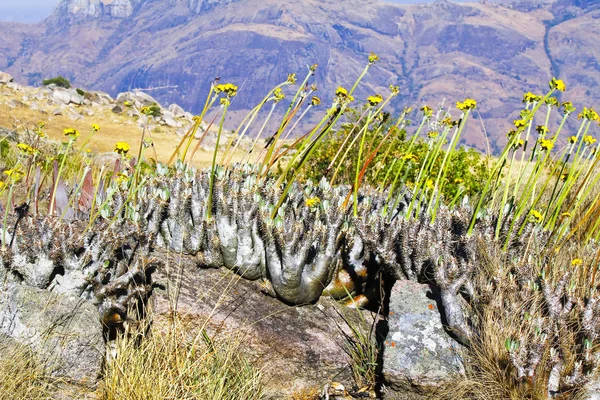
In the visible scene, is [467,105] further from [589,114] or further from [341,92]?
[589,114]

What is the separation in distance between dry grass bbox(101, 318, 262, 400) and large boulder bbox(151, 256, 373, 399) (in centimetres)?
11

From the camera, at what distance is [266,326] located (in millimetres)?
3633

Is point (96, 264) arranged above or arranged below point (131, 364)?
above

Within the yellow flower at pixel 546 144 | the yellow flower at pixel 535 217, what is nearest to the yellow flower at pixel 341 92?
the yellow flower at pixel 546 144

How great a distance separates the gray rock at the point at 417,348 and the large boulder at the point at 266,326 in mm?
360

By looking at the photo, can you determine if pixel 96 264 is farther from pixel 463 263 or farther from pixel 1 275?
pixel 463 263

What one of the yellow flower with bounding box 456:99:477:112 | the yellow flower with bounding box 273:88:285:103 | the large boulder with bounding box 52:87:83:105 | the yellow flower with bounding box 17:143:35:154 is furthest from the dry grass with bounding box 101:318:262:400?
the large boulder with bounding box 52:87:83:105

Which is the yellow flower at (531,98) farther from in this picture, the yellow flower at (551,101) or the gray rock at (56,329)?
the gray rock at (56,329)

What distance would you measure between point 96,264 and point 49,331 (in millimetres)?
507

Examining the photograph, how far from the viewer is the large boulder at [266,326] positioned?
11.3 feet

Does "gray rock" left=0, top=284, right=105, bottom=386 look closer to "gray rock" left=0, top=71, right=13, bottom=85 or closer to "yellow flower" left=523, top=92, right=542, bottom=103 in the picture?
"yellow flower" left=523, top=92, right=542, bottom=103

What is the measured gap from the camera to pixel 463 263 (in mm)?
3645

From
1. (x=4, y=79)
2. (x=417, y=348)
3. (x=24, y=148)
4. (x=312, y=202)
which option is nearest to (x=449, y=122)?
(x=312, y=202)

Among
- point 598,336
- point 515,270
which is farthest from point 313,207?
point 598,336
